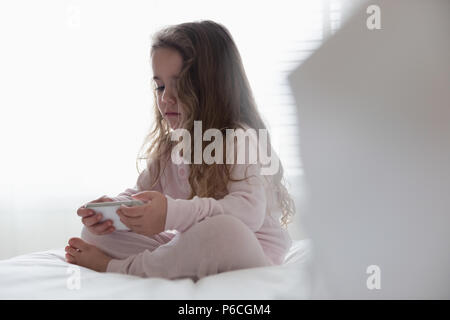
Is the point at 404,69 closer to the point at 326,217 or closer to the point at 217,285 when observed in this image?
the point at 326,217

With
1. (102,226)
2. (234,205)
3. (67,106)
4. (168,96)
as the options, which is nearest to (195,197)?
(234,205)

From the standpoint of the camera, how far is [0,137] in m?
1.80

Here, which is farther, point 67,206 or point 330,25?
point 67,206

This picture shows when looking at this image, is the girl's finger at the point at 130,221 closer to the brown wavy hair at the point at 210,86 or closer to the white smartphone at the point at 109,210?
the white smartphone at the point at 109,210

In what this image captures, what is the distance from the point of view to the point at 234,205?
86cm

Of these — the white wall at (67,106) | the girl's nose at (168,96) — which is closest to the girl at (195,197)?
the girl's nose at (168,96)

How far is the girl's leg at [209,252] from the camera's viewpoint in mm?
745

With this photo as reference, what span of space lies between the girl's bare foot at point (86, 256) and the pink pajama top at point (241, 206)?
157 millimetres

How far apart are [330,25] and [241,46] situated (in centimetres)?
99

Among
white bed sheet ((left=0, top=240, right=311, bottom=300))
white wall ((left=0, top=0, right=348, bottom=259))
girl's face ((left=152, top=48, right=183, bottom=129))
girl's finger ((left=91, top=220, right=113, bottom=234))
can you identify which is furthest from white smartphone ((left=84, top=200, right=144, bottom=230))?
white wall ((left=0, top=0, right=348, bottom=259))

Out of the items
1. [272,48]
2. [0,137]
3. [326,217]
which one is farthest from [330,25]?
[0,137]

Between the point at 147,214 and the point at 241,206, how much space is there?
0.58 feet

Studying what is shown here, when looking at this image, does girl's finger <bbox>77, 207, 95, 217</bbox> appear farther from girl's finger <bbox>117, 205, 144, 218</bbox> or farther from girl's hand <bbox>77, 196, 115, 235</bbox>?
girl's finger <bbox>117, 205, 144, 218</bbox>

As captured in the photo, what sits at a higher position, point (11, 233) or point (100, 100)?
point (100, 100)
